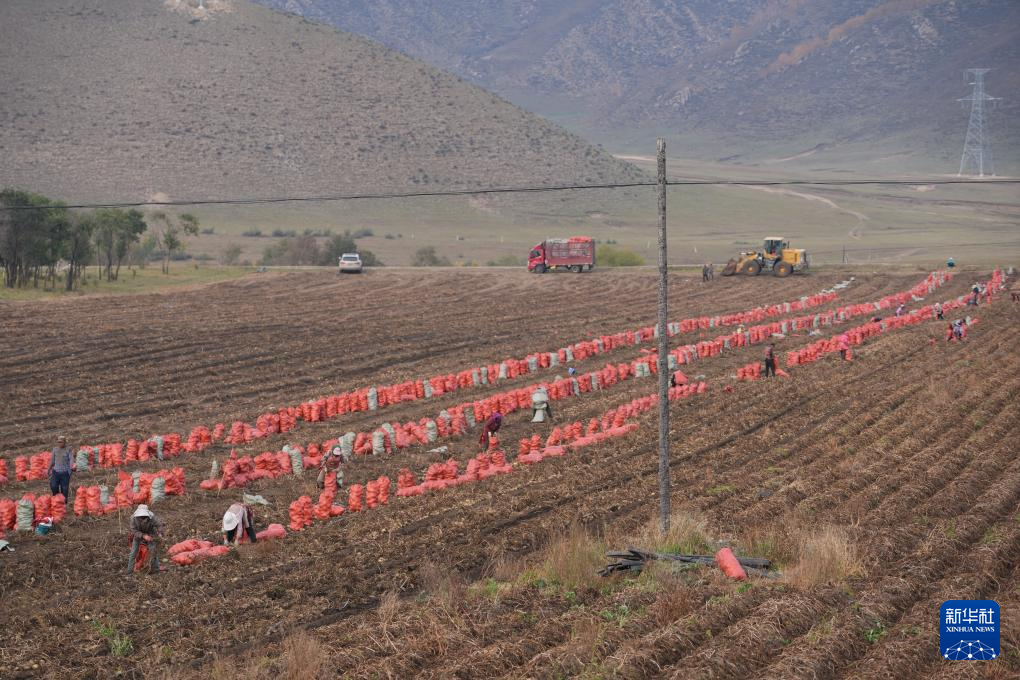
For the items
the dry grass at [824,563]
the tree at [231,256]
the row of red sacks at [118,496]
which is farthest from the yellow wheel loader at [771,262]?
the dry grass at [824,563]

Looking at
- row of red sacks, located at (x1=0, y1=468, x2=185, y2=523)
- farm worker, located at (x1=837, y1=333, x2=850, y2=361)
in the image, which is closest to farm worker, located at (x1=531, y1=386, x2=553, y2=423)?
row of red sacks, located at (x1=0, y1=468, x2=185, y2=523)

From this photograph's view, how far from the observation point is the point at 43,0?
146 metres

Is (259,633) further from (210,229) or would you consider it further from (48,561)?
(210,229)

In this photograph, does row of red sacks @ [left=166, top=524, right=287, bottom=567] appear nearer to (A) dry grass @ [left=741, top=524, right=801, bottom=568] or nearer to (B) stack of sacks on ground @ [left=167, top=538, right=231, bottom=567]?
(B) stack of sacks on ground @ [left=167, top=538, right=231, bottom=567]

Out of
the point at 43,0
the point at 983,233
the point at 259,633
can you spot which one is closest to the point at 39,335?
the point at 259,633

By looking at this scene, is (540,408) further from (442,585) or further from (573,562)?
(442,585)

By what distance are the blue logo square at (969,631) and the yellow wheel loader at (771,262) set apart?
52.5 meters

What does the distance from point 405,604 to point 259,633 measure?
1.74 meters

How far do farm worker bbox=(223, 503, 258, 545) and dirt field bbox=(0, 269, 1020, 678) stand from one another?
47 centimetres

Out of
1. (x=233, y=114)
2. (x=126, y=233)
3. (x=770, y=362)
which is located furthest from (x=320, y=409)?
(x=233, y=114)

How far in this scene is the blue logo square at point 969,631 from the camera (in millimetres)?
11102

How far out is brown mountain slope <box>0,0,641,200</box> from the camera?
112 metres

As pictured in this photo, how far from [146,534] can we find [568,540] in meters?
5.78

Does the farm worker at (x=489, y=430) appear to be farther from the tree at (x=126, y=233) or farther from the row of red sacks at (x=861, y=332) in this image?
the tree at (x=126, y=233)
